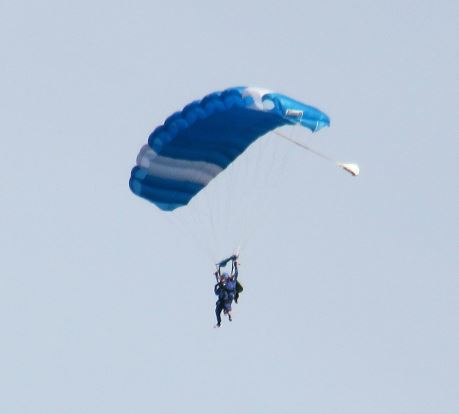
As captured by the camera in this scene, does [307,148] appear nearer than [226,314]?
Yes

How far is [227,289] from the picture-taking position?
56.4m

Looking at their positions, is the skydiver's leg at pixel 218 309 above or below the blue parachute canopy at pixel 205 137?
below

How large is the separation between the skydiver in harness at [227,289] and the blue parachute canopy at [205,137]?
2.27m

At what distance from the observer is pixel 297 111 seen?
5344cm

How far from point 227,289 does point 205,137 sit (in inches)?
127

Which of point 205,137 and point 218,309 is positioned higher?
point 205,137

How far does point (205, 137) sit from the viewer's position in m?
56.0

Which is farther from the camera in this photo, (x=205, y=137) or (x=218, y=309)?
(x=218, y=309)

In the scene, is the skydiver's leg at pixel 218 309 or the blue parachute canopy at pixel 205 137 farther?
the skydiver's leg at pixel 218 309

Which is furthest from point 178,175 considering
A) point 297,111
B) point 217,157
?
point 297,111

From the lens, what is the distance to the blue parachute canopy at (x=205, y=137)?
53.6 meters

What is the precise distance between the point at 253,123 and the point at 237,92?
6.32ft

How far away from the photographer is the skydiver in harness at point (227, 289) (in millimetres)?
56344

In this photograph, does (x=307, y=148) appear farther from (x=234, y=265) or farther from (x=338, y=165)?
(x=234, y=265)
